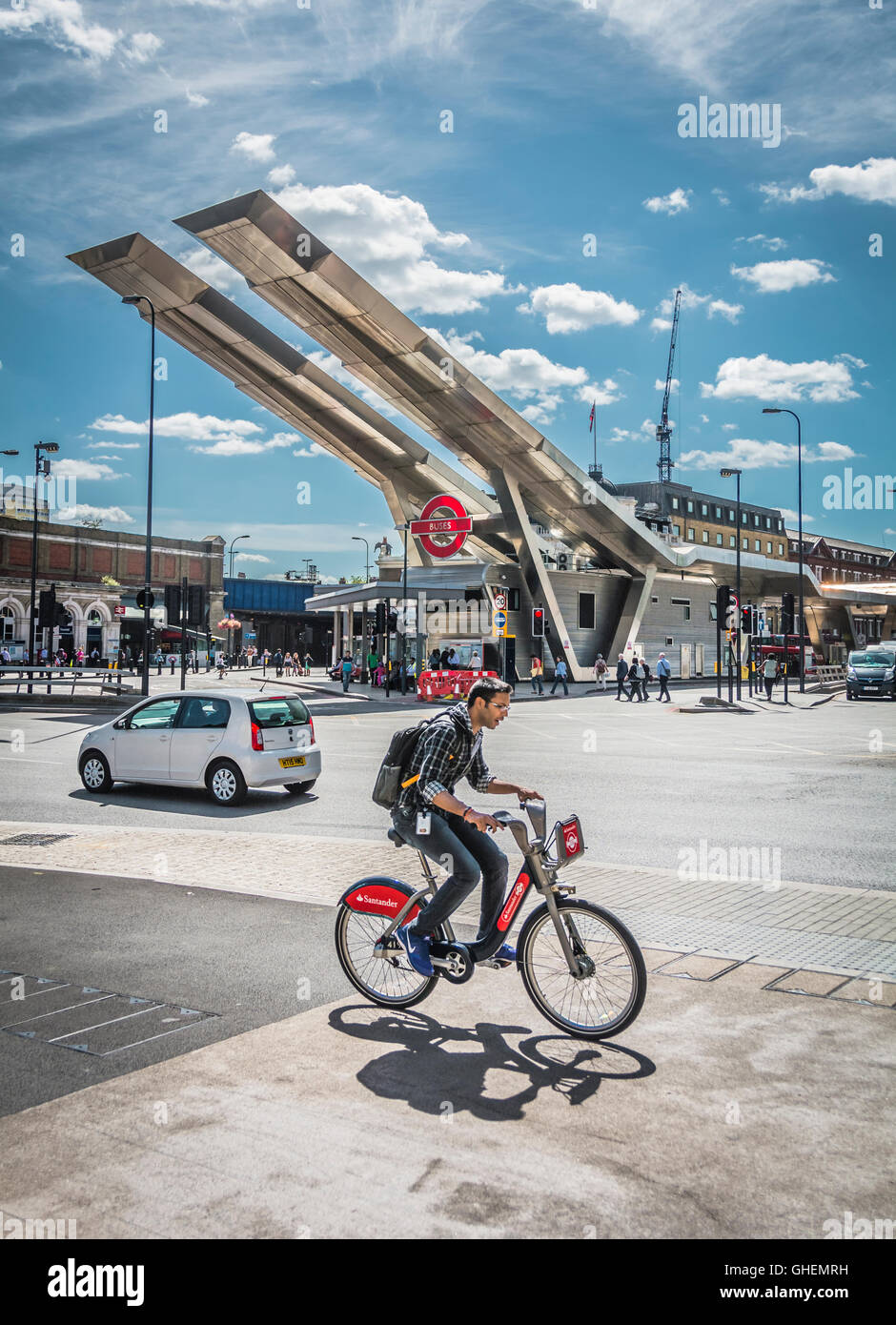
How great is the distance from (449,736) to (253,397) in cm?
3999

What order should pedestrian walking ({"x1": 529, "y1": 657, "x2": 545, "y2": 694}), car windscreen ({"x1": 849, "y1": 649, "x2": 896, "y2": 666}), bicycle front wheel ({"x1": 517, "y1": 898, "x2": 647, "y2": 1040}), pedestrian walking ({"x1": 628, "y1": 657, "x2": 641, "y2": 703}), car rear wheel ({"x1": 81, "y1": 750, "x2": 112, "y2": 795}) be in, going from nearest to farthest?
bicycle front wheel ({"x1": 517, "y1": 898, "x2": 647, "y2": 1040})
car rear wheel ({"x1": 81, "y1": 750, "x2": 112, "y2": 795})
pedestrian walking ({"x1": 628, "y1": 657, "x2": 641, "y2": 703})
car windscreen ({"x1": 849, "y1": 649, "x2": 896, "y2": 666})
pedestrian walking ({"x1": 529, "y1": 657, "x2": 545, "y2": 694})

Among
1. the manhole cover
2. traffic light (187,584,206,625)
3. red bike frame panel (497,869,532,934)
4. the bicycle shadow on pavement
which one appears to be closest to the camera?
the bicycle shadow on pavement

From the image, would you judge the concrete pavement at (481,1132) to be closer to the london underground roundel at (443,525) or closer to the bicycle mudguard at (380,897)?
the bicycle mudguard at (380,897)

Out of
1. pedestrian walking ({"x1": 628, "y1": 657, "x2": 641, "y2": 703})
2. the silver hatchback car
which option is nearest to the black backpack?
the silver hatchback car

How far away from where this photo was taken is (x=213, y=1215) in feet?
10.3

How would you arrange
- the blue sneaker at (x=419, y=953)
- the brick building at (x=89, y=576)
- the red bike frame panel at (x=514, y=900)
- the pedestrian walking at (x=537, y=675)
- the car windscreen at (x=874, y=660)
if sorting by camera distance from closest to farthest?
the red bike frame panel at (x=514, y=900) < the blue sneaker at (x=419, y=953) < the car windscreen at (x=874, y=660) < the pedestrian walking at (x=537, y=675) < the brick building at (x=89, y=576)

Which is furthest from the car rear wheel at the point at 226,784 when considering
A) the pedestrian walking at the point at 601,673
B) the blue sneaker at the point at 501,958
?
the pedestrian walking at the point at 601,673

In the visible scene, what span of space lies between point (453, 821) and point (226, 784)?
789 centimetres

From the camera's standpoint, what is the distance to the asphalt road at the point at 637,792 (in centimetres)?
971

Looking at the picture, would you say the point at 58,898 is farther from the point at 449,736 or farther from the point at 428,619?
the point at 428,619

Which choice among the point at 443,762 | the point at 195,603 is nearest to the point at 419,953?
the point at 443,762

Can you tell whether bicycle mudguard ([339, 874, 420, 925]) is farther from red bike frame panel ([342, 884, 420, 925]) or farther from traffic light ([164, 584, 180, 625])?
traffic light ([164, 584, 180, 625])

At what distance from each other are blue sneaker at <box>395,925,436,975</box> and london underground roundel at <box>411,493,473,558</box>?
126 ft

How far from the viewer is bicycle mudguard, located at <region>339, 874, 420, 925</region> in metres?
5.10
